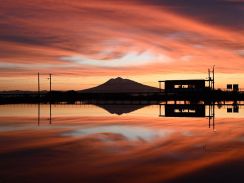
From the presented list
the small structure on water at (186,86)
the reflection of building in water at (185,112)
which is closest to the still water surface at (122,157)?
the reflection of building in water at (185,112)

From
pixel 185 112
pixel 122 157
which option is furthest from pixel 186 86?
pixel 122 157

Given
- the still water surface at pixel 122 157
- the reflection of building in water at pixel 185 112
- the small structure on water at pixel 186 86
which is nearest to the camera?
the still water surface at pixel 122 157

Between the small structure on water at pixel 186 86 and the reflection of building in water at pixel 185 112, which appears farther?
the small structure on water at pixel 186 86

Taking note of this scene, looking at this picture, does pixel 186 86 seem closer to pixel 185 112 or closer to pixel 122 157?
pixel 185 112

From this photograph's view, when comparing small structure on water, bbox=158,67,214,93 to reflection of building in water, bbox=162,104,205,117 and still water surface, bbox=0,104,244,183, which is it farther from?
still water surface, bbox=0,104,244,183

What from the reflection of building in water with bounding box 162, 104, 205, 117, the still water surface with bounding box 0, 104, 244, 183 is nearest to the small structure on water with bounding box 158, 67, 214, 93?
the reflection of building in water with bounding box 162, 104, 205, 117

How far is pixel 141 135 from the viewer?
22.1 m

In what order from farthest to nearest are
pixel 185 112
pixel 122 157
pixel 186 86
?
pixel 186 86, pixel 185 112, pixel 122 157

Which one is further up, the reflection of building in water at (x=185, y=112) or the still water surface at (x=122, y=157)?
the reflection of building in water at (x=185, y=112)

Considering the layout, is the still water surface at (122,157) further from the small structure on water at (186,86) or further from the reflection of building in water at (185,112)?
the small structure on water at (186,86)

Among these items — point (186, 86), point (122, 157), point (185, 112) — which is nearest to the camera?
point (122, 157)

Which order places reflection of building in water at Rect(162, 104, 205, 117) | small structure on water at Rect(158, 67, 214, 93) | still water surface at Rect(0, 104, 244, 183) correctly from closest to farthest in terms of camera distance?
still water surface at Rect(0, 104, 244, 183) < reflection of building in water at Rect(162, 104, 205, 117) < small structure on water at Rect(158, 67, 214, 93)

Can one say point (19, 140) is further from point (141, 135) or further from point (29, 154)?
point (141, 135)

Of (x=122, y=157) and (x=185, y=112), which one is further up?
(x=185, y=112)
